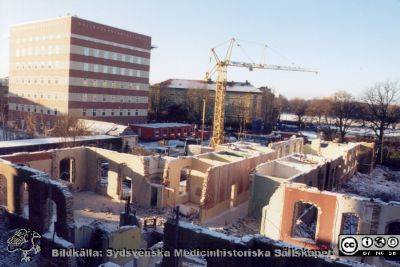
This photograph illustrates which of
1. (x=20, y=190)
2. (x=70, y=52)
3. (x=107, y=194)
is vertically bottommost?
(x=107, y=194)

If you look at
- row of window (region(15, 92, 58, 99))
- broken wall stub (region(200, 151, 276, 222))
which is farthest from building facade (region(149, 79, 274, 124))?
broken wall stub (region(200, 151, 276, 222))

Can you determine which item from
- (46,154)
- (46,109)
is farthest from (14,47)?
(46,154)

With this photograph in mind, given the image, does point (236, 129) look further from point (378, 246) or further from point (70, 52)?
point (378, 246)

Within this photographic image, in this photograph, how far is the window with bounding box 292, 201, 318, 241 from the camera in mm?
15200

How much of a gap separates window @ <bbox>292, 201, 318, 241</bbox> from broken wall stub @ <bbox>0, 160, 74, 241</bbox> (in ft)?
30.2

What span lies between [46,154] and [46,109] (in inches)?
1070

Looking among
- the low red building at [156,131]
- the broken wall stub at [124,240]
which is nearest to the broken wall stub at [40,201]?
the broken wall stub at [124,240]

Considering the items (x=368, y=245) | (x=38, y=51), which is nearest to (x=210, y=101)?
(x=38, y=51)

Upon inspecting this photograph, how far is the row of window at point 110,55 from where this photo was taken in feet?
144

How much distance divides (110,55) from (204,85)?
27876 mm

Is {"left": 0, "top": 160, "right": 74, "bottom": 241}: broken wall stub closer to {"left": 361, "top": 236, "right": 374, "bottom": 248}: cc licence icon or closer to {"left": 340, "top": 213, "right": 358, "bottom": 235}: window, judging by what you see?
{"left": 361, "top": 236, "right": 374, "bottom": 248}: cc licence icon

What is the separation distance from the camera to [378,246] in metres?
12.4

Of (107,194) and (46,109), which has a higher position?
(46,109)

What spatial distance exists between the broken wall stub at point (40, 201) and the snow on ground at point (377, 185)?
20.8 metres
